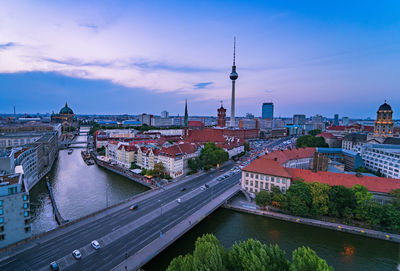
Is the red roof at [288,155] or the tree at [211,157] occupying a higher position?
the red roof at [288,155]

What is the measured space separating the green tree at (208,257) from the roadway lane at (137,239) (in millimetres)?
10188

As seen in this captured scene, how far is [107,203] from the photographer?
40.4 m

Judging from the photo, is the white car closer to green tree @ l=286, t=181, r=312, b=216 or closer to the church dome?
green tree @ l=286, t=181, r=312, b=216

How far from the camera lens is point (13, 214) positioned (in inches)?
995

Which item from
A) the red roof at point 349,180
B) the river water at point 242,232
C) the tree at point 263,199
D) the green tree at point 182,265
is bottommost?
the river water at point 242,232

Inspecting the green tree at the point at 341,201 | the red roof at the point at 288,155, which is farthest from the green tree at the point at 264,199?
the red roof at the point at 288,155

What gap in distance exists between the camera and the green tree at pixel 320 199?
33125mm

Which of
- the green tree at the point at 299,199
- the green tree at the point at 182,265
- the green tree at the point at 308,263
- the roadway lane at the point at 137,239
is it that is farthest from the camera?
the green tree at the point at 299,199

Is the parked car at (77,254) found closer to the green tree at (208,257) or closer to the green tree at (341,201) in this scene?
the green tree at (208,257)

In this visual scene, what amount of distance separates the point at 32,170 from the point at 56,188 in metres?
8.53

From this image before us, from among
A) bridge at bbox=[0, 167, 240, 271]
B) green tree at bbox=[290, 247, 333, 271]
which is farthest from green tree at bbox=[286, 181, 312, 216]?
green tree at bbox=[290, 247, 333, 271]

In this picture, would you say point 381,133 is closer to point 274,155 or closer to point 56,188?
point 274,155

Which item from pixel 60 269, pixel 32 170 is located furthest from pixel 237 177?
pixel 32 170

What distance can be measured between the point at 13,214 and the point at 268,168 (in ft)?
131
